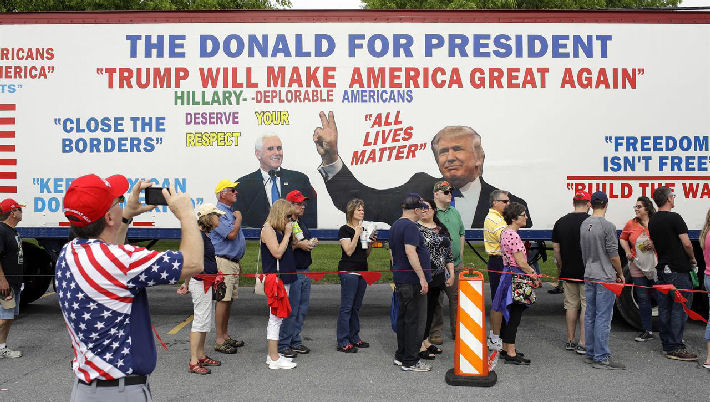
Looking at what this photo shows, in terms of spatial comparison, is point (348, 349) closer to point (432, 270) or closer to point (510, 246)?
point (432, 270)

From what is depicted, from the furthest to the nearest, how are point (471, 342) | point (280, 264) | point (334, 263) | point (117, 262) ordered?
1. point (334, 263)
2. point (280, 264)
3. point (471, 342)
4. point (117, 262)

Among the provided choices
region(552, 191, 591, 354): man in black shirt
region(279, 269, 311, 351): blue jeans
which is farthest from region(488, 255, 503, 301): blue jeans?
region(279, 269, 311, 351): blue jeans

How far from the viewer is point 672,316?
274 inches

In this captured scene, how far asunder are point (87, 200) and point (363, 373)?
419 centimetres

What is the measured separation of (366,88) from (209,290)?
10.4 ft

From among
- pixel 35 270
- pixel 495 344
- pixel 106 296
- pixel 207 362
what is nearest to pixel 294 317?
pixel 207 362

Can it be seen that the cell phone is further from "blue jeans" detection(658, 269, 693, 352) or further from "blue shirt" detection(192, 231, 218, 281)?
"blue jeans" detection(658, 269, 693, 352)

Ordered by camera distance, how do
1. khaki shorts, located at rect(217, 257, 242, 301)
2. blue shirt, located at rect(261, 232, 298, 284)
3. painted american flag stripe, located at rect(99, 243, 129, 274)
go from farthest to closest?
khaki shorts, located at rect(217, 257, 242, 301) → blue shirt, located at rect(261, 232, 298, 284) → painted american flag stripe, located at rect(99, 243, 129, 274)

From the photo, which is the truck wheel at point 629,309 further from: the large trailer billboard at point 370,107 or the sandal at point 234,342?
the sandal at point 234,342

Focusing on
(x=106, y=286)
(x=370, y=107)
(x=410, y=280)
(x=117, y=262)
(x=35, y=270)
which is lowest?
(x=35, y=270)

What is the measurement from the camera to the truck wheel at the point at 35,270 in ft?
30.6

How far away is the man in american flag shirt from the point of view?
2.70m

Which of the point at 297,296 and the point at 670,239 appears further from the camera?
the point at 297,296

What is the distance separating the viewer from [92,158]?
316 inches
